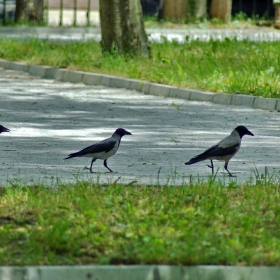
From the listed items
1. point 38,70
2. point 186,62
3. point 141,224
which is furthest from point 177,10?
point 141,224

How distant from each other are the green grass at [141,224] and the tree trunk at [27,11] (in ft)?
65.8

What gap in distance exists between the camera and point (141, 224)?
5492mm

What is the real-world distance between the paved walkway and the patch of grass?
22.8 inches

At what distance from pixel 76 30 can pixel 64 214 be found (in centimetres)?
1934

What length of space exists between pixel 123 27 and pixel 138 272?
40.3ft

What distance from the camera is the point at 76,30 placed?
24.8 meters

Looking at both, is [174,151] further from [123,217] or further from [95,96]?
[95,96]

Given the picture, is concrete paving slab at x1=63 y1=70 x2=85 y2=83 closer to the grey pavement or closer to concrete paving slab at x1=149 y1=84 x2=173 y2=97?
concrete paving slab at x1=149 y1=84 x2=173 y2=97

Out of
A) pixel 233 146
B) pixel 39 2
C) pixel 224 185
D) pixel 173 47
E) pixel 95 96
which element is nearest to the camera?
pixel 224 185

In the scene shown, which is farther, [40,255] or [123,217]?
[123,217]

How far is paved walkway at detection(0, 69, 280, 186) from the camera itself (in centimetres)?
778

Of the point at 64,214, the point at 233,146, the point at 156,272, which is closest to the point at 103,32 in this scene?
the point at 233,146

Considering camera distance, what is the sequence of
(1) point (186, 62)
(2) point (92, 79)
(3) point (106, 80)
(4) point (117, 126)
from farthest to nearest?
(1) point (186, 62) → (2) point (92, 79) → (3) point (106, 80) → (4) point (117, 126)

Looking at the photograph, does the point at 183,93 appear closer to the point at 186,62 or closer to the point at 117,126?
the point at 186,62
